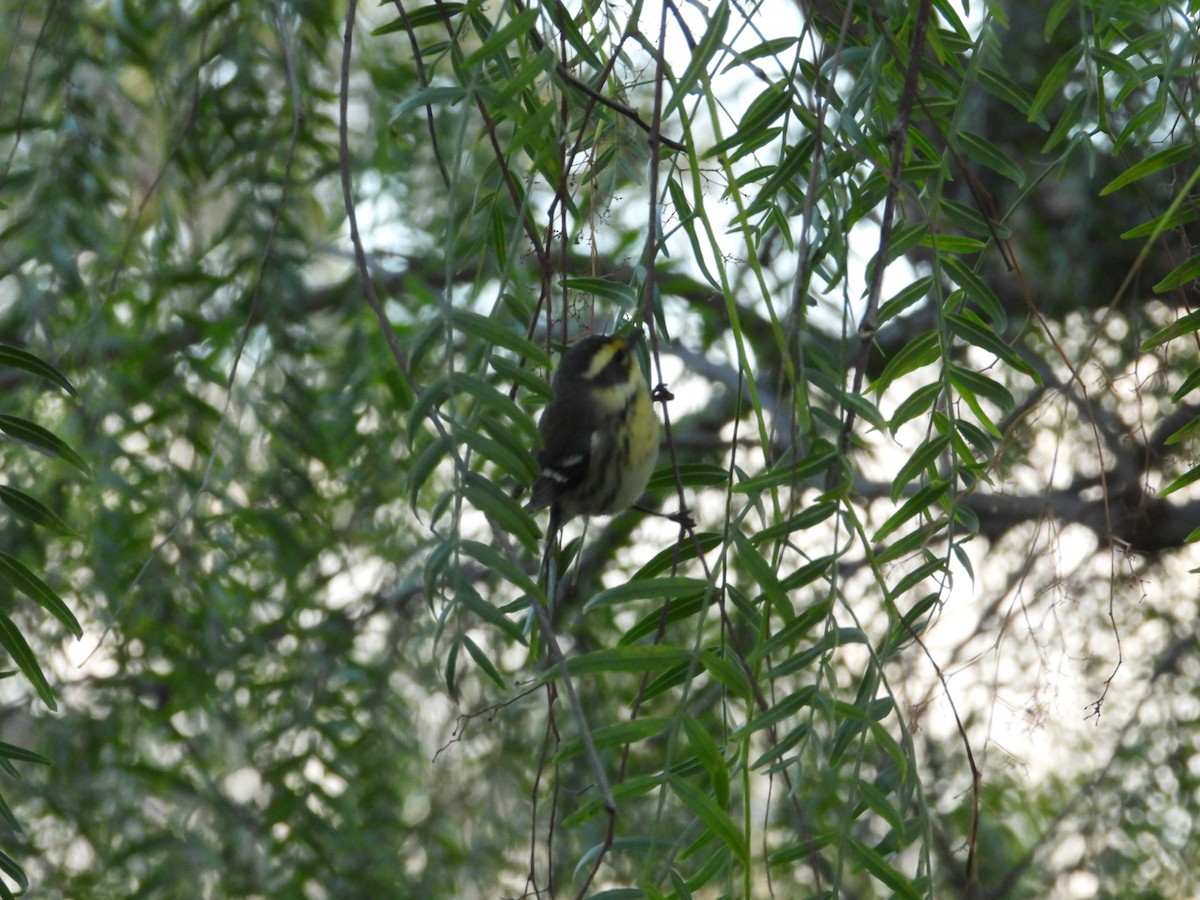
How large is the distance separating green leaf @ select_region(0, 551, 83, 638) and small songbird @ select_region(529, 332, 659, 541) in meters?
0.93

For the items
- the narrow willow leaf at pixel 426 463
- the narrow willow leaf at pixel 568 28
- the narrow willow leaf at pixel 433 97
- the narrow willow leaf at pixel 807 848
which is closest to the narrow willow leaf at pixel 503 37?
the narrow willow leaf at pixel 433 97

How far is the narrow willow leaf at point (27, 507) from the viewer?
100cm

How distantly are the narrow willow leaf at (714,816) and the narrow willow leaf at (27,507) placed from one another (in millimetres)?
495

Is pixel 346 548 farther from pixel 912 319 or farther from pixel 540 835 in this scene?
pixel 912 319

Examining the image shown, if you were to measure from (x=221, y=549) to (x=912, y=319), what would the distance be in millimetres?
1673

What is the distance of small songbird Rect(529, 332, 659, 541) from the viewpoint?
193cm

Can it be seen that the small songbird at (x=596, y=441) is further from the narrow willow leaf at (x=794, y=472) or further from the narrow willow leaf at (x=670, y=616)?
the narrow willow leaf at (x=794, y=472)

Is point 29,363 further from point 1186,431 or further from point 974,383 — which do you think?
point 1186,431

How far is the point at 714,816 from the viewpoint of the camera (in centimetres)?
88

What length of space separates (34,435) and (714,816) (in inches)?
22.4

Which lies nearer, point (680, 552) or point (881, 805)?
point (881, 805)

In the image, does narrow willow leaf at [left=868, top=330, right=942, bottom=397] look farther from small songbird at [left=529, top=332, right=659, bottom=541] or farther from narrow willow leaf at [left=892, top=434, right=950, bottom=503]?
small songbird at [left=529, top=332, right=659, bottom=541]

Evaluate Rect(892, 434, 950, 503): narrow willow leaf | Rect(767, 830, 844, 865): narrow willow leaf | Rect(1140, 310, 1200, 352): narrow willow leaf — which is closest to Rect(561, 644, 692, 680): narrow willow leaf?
Rect(767, 830, 844, 865): narrow willow leaf

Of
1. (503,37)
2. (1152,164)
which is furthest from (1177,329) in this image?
(503,37)
